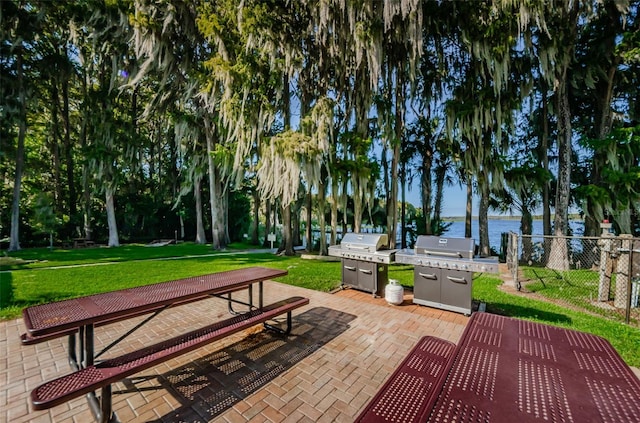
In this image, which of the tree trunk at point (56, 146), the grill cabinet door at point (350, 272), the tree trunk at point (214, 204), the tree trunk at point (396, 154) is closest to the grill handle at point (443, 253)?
the grill cabinet door at point (350, 272)

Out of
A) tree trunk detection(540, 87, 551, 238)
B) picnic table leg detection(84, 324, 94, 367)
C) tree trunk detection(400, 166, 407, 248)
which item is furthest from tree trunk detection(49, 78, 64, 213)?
tree trunk detection(540, 87, 551, 238)

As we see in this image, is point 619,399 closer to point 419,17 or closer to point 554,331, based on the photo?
point 554,331

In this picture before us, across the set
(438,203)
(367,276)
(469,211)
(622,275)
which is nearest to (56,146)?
(367,276)

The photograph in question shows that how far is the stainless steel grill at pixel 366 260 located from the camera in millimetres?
5305

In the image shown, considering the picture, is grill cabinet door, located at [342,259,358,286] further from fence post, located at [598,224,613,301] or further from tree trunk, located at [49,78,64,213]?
tree trunk, located at [49,78,64,213]

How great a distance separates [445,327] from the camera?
3.93 m

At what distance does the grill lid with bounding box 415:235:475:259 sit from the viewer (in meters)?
4.32

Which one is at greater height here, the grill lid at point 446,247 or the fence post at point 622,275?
the grill lid at point 446,247

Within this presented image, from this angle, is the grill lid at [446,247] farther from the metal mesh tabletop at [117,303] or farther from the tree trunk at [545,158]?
the tree trunk at [545,158]

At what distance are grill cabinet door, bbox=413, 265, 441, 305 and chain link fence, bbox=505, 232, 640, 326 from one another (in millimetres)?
2812

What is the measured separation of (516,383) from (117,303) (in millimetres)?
3109

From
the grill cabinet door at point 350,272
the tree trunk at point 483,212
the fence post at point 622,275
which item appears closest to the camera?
the fence post at point 622,275

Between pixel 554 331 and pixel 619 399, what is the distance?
0.91 m

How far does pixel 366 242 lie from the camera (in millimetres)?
5445
